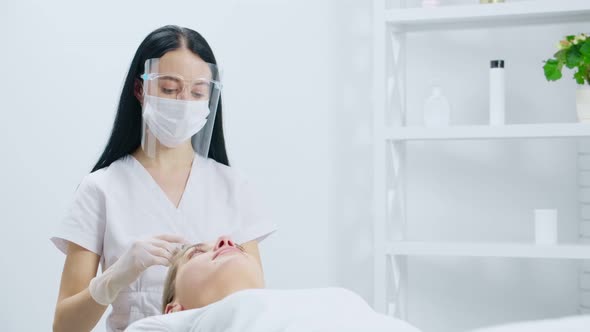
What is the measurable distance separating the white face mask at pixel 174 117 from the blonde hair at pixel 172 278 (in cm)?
26

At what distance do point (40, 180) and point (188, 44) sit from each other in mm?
1674

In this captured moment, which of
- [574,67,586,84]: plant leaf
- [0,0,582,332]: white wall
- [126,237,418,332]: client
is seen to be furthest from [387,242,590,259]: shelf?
[126,237,418,332]: client

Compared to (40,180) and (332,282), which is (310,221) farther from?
(40,180)

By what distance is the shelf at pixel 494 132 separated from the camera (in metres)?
2.33

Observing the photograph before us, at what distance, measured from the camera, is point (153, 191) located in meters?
1.82

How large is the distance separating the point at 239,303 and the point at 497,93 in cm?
145

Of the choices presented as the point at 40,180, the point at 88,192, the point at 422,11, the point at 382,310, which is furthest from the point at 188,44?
the point at 40,180

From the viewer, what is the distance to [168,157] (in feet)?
6.12

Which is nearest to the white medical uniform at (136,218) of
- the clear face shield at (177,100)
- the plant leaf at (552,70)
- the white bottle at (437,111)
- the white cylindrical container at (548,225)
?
the clear face shield at (177,100)

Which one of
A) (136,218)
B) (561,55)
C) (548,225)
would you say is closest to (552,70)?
(561,55)

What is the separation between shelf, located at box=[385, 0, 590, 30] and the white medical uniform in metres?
0.95

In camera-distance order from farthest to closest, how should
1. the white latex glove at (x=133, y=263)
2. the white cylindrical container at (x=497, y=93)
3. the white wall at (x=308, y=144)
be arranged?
the white wall at (x=308, y=144), the white cylindrical container at (x=497, y=93), the white latex glove at (x=133, y=263)

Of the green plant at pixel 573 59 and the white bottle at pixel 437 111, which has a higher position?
the green plant at pixel 573 59

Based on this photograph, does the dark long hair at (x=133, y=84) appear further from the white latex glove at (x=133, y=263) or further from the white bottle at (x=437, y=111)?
the white bottle at (x=437, y=111)
